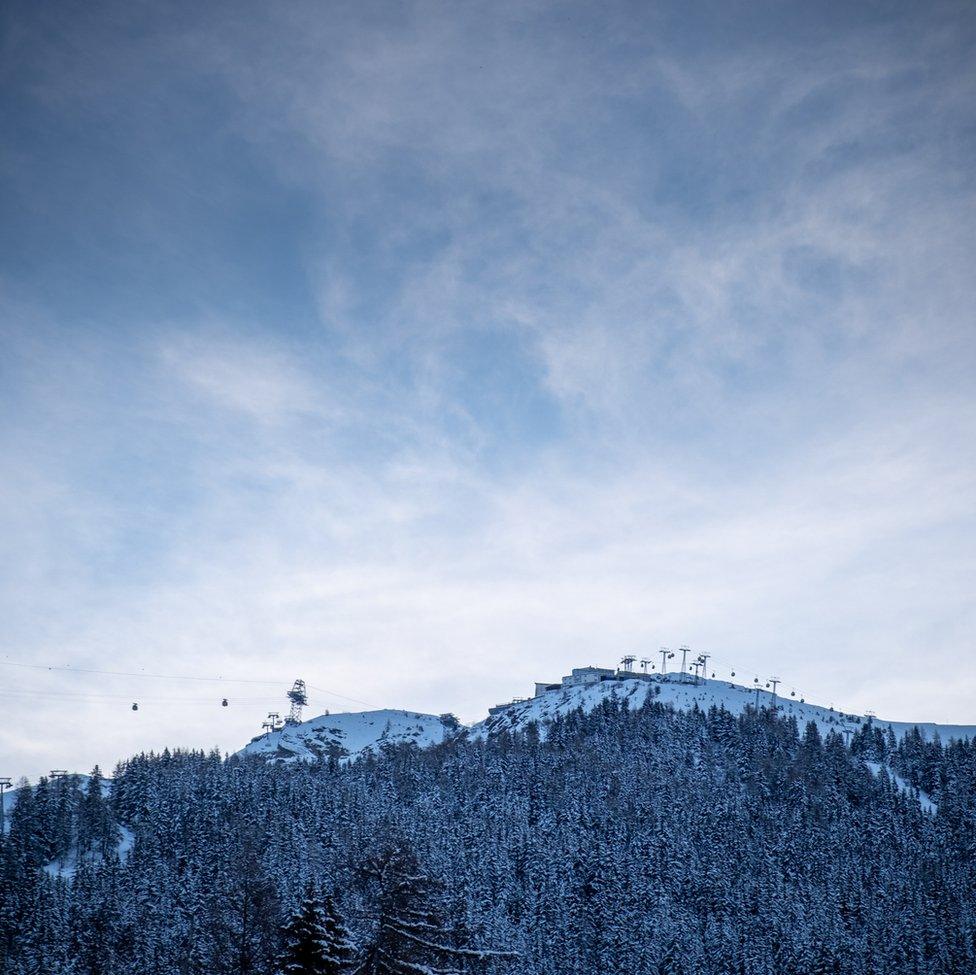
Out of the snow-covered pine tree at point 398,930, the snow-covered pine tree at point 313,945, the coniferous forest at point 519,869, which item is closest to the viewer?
the snow-covered pine tree at point 313,945

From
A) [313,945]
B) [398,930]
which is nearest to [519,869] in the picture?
[398,930]

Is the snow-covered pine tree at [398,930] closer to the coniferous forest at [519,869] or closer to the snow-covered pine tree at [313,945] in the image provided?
the coniferous forest at [519,869]

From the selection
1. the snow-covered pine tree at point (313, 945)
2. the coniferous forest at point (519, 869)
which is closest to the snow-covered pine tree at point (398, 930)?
the coniferous forest at point (519, 869)

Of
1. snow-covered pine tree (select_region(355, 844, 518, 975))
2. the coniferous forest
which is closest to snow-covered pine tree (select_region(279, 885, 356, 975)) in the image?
the coniferous forest

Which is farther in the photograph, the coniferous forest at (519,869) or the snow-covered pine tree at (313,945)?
the coniferous forest at (519,869)

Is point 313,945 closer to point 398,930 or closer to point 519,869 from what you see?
point 398,930

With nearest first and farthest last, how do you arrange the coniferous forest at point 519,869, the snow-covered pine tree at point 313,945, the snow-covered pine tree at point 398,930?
the snow-covered pine tree at point 313,945
the snow-covered pine tree at point 398,930
the coniferous forest at point 519,869

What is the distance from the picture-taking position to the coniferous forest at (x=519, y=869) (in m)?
87.6

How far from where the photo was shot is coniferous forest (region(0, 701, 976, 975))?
8756cm

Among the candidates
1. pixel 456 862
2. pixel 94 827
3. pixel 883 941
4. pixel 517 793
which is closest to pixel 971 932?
pixel 883 941

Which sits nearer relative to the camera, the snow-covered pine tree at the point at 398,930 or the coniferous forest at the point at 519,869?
the snow-covered pine tree at the point at 398,930

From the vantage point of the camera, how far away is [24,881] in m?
120

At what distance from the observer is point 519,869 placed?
127 metres

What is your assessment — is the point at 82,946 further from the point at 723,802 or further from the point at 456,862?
the point at 723,802
